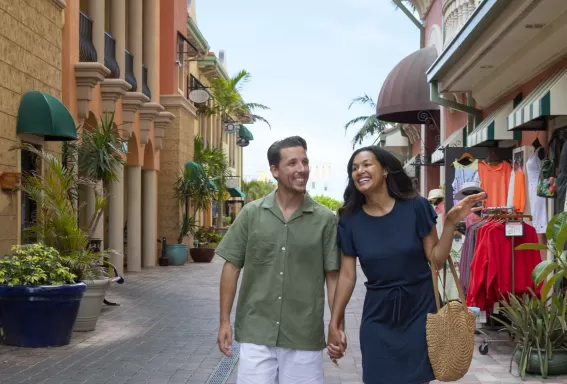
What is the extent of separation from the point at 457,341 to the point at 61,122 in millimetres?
9366

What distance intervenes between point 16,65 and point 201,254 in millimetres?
16724

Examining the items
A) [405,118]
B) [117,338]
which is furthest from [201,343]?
[405,118]

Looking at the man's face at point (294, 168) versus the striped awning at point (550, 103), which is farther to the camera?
the striped awning at point (550, 103)

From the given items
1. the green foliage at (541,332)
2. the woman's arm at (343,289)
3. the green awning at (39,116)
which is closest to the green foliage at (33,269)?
the green awning at (39,116)

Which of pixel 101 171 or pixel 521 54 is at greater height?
pixel 521 54

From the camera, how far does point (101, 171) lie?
15.4 metres

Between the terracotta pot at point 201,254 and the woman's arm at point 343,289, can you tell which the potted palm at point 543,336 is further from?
the terracotta pot at point 201,254

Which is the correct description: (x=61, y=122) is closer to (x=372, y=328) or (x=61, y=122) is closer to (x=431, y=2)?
(x=372, y=328)

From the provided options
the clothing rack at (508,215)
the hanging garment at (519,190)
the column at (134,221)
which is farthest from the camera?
the column at (134,221)

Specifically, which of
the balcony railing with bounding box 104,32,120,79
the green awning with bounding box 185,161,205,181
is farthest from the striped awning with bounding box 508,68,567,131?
the green awning with bounding box 185,161,205,181

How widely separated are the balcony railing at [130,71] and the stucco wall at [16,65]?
322 inches

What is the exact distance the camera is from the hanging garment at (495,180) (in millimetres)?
12258

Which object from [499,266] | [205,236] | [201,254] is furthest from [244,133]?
[499,266]

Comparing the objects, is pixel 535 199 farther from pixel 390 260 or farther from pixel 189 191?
pixel 189 191
